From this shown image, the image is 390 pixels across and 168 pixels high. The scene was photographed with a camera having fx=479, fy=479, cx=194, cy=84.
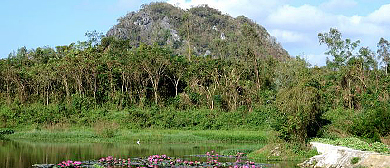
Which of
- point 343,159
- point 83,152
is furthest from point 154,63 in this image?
point 343,159

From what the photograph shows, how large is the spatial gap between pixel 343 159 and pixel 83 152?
42.4 feet

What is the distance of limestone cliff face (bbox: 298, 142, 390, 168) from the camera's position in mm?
Answer: 16234

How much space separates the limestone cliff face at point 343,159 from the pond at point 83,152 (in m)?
1.25

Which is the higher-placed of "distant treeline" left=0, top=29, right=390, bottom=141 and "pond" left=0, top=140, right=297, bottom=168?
"distant treeline" left=0, top=29, right=390, bottom=141

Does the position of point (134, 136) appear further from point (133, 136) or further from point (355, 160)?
point (355, 160)

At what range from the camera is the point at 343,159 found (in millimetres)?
17719

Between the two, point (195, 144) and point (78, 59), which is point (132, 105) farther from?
point (195, 144)

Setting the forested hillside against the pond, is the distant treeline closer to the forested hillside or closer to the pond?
the forested hillside

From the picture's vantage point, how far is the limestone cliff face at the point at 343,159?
16.2 metres

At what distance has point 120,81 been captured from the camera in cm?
4381

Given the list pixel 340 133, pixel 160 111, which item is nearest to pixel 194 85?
pixel 160 111

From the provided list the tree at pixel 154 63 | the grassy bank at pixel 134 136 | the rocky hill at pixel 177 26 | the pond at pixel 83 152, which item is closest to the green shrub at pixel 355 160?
the pond at pixel 83 152

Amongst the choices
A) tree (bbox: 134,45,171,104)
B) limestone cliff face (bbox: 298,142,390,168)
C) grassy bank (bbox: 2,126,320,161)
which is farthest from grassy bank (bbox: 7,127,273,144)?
limestone cliff face (bbox: 298,142,390,168)

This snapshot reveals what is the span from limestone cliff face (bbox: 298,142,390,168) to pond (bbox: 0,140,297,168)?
1.25 m
